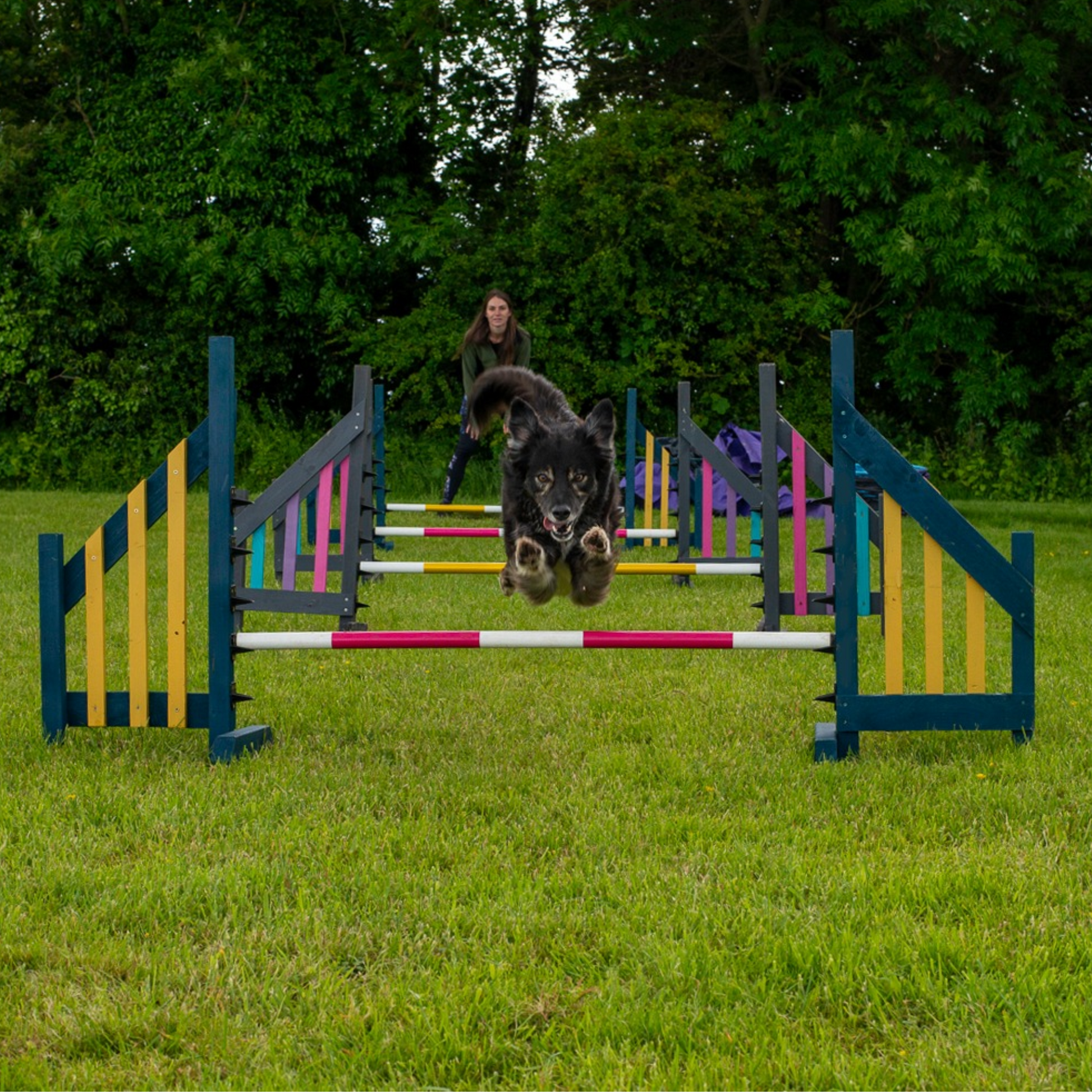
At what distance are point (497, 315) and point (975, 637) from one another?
541cm

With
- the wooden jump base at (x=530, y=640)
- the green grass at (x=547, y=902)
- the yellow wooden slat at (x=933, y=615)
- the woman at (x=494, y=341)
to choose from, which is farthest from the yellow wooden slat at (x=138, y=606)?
the woman at (x=494, y=341)

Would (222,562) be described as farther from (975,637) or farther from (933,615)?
(975,637)

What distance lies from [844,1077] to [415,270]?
15.8m

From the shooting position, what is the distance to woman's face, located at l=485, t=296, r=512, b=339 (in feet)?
28.6

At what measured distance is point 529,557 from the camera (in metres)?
4.66

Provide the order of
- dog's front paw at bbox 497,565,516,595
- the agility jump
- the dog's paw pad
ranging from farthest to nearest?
dog's front paw at bbox 497,565,516,595 → the dog's paw pad → the agility jump

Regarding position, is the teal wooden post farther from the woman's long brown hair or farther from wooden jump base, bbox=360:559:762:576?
the woman's long brown hair

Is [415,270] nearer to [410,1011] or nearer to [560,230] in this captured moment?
[560,230]

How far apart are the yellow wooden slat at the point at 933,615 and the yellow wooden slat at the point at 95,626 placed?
2.72 meters

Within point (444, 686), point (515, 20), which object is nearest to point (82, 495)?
point (515, 20)

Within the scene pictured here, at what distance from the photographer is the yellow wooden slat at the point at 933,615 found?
159 inches

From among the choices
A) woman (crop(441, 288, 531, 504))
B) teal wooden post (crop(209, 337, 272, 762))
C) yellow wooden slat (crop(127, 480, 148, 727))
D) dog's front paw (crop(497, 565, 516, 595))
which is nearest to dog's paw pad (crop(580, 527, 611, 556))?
dog's front paw (crop(497, 565, 516, 595))

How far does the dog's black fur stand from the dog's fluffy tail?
0.12 meters

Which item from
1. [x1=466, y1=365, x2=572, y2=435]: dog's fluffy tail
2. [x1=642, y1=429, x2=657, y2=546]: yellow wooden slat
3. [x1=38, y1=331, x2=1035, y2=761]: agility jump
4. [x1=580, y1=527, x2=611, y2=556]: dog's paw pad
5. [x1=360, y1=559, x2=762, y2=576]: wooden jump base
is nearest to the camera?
[x1=38, y1=331, x2=1035, y2=761]: agility jump
